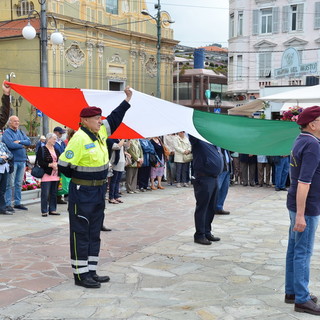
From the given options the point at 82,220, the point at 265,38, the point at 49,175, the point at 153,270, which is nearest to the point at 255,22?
the point at 265,38

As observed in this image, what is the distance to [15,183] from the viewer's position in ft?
34.7

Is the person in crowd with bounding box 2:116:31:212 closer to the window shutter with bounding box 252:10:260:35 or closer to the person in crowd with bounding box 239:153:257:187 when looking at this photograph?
the person in crowd with bounding box 239:153:257:187

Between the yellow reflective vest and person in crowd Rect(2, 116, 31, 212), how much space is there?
4975 mm

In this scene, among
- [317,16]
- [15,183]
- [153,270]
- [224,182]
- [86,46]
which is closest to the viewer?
[153,270]

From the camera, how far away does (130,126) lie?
739 cm

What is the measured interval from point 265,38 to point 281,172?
27.5 meters

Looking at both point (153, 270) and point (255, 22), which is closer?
point (153, 270)

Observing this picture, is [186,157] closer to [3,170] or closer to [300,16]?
[3,170]

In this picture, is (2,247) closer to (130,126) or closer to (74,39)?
(130,126)

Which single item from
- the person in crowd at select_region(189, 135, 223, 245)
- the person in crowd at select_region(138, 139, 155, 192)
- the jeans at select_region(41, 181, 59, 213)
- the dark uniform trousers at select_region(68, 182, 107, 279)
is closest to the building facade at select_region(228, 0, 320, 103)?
the person in crowd at select_region(138, 139, 155, 192)

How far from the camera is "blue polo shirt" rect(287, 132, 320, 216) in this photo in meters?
4.53

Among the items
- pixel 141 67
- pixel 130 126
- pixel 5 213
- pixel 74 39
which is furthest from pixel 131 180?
pixel 141 67

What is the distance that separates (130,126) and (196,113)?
1045 mm

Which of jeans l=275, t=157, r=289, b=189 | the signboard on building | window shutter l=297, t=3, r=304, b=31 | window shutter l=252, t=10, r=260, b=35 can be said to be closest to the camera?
jeans l=275, t=157, r=289, b=189
